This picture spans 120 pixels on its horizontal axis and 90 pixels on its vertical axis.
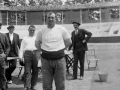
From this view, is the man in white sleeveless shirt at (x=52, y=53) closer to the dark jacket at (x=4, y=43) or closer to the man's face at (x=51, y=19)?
the man's face at (x=51, y=19)

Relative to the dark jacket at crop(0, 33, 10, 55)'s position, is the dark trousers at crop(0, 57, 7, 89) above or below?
below

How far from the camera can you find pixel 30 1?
6206cm

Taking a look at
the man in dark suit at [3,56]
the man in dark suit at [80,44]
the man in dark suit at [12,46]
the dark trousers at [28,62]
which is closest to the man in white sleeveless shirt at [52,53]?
the man in dark suit at [3,56]

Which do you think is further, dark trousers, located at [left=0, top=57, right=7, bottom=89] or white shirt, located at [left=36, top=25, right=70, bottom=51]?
dark trousers, located at [left=0, top=57, right=7, bottom=89]

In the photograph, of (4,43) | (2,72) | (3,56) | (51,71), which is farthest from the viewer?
(4,43)

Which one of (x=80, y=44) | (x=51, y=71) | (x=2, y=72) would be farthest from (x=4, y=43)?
(x=80, y=44)

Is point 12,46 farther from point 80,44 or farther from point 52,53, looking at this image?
point 52,53

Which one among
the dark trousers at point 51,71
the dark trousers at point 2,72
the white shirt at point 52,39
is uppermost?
the white shirt at point 52,39

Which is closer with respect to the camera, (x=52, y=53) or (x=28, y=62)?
(x=52, y=53)

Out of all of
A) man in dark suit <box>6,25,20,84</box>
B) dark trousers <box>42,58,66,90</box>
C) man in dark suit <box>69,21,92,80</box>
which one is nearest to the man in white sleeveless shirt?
dark trousers <box>42,58,66,90</box>

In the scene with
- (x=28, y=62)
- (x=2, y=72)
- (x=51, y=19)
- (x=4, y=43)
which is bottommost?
(x=2, y=72)

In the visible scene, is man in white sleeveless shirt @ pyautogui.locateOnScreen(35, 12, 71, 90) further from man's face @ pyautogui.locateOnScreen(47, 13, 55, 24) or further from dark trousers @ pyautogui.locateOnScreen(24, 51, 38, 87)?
dark trousers @ pyautogui.locateOnScreen(24, 51, 38, 87)

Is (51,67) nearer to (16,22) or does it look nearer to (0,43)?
(0,43)

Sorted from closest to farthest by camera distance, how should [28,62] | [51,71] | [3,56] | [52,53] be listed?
[52,53], [51,71], [3,56], [28,62]
